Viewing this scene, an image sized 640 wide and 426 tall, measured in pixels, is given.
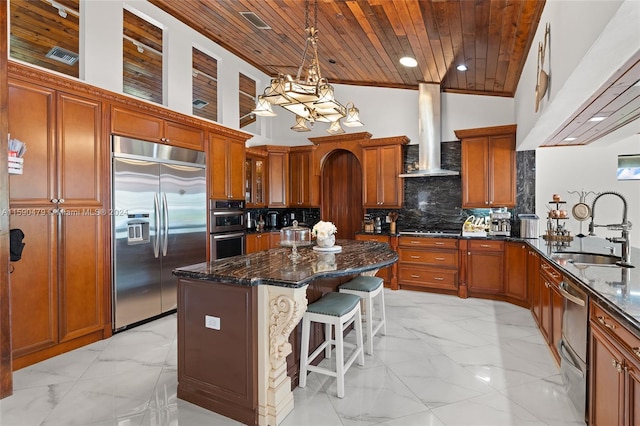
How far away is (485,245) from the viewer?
465 cm

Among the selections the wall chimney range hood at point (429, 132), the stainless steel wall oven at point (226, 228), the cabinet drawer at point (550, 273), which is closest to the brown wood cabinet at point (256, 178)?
the stainless steel wall oven at point (226, 228)

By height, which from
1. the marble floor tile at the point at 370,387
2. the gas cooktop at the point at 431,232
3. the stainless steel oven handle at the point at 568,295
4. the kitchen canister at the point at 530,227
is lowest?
the marble floor tile at the point at 370,387

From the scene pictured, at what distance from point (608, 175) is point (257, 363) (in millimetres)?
5171

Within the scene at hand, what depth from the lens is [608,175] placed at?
4.50 m

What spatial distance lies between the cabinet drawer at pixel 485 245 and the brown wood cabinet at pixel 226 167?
3.51m

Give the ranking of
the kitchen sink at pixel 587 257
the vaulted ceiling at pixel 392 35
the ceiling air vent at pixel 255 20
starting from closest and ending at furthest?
the kitchen sink at pixel 587 257
the vaulted ceiling at pixel 392 35
the ceiling air vent at pixel 255 20

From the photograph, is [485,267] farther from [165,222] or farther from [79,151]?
[79,151]

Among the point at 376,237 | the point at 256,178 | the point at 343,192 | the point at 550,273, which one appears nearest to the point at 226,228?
the point at 256,178

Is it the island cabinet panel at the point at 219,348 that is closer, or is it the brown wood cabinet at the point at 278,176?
the island cabinet panel at the point at 219,348

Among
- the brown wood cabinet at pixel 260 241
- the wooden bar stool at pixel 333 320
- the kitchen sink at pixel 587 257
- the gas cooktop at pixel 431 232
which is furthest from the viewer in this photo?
the brown wood cabinet at pixel 260 241

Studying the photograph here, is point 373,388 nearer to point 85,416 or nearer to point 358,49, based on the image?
point 85,416

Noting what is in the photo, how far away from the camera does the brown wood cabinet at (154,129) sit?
11.2 ft

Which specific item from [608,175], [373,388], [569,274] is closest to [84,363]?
[373,388]

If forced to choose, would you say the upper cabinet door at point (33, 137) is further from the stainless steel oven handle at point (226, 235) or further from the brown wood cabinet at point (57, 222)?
the stainless steel oven handle at point (226, 235)
